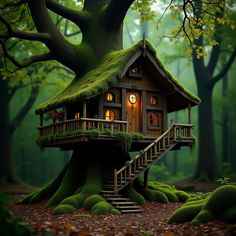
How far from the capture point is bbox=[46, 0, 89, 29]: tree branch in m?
24.9

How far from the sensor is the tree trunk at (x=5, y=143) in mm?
38125

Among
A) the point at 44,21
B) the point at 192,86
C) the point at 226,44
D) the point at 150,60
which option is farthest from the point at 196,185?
the point at 192,86

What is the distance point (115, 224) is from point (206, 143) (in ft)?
75.4

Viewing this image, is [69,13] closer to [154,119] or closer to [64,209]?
[154,119]

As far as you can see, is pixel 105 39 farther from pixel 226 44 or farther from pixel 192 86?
pixel 192 86

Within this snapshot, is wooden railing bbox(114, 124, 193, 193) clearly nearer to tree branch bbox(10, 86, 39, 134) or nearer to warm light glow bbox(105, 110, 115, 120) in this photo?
warm light glow bbox(105, 110, 115, 120)

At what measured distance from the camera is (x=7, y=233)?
7.60 m

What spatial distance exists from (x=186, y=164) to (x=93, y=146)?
40.5 meters

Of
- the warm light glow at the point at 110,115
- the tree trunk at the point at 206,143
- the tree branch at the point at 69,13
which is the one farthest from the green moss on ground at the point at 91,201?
the tree trunk at the point at 206,143

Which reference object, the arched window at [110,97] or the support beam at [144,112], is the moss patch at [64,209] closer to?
the arched window at [110,97]

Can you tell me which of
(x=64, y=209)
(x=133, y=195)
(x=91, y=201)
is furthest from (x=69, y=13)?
(x=64, y=209)

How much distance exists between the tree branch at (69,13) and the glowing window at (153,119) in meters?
6.71

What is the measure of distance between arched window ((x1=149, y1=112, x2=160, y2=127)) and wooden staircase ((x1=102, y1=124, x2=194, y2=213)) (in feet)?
3.76

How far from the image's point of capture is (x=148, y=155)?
22859 millimetres
